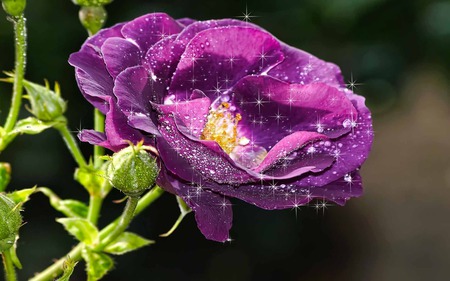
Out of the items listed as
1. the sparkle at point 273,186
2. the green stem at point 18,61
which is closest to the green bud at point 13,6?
the green stem at point 18,61

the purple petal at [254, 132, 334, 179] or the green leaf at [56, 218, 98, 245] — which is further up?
the purple petal at [254, 132, 334, 179]

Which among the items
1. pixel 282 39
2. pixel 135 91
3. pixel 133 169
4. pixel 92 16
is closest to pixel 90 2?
pixel 92 16

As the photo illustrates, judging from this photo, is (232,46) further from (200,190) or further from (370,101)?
(370,101)

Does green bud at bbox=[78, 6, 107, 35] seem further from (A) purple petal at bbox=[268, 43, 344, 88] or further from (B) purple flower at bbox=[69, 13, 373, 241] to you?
(A) purple petal at bbox=[268, 43, 344, 88]

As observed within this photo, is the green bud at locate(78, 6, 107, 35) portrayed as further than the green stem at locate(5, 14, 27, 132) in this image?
Yes

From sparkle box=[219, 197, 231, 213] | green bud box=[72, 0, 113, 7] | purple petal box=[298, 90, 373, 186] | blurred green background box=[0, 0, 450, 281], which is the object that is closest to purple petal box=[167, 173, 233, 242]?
sparkle box=[219, 197, 231, 213]

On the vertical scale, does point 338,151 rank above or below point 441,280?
above

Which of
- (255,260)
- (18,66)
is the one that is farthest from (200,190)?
(255,260)

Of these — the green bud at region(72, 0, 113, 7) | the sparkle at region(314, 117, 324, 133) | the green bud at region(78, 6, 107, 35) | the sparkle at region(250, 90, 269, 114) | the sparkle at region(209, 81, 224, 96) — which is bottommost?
the sparkle at region(314, 117, 324, 133)
